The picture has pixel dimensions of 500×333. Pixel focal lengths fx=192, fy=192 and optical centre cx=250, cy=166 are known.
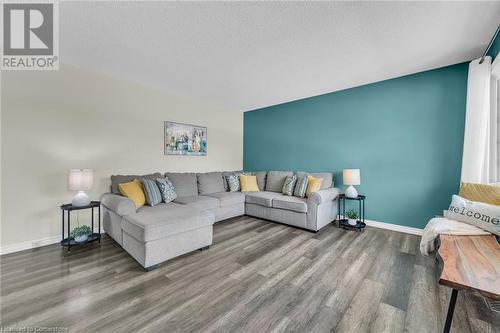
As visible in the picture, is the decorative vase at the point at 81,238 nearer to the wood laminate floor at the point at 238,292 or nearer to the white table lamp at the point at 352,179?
the wood laminate floor at the point at 238,292

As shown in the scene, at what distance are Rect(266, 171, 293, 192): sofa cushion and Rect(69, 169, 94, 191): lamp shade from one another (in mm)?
3188

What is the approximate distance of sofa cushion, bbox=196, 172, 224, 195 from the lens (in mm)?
3926

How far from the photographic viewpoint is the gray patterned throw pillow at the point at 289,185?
3.83 metres

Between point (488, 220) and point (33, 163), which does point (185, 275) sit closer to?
point (33, 163)

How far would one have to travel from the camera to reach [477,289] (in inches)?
40.1

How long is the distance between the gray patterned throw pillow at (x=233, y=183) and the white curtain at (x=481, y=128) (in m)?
3.59

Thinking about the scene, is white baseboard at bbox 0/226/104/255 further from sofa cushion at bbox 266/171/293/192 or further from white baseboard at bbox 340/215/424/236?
white baseboard at bbox 340/215/424/236

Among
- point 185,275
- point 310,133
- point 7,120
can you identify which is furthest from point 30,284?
point 310,133

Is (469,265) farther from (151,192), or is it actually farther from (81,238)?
(81,238)

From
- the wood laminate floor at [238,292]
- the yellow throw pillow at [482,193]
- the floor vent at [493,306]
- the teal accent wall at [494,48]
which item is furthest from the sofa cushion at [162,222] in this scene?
the teal accent wall at [494,48]

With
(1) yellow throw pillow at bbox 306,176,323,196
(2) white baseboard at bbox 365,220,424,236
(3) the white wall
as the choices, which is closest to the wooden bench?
(2) white baseboard at bbox 365,220,424,236

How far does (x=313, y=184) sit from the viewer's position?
11.6 ft

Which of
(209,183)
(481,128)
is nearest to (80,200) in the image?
(209,183)

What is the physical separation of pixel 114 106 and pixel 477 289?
4383 millimetres
